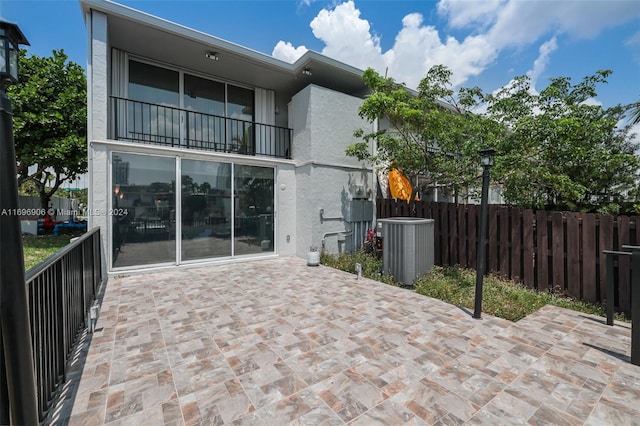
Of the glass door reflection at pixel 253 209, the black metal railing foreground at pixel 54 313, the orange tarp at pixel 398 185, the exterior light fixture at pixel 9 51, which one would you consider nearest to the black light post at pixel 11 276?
the exterior light fixture at pixel 9 51

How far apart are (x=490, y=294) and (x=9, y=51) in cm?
655

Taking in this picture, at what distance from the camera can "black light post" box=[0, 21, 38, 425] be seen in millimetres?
1399

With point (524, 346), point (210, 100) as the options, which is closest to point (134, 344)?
point (524, 346)

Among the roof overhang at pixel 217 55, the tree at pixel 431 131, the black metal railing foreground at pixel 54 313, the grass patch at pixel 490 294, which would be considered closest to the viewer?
the black metal railing foreground at pixel 54 313

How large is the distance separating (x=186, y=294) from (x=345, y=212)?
17.2ft

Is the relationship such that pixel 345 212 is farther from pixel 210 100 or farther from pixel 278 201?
pixel 210 100

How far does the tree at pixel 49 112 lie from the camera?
9.77m

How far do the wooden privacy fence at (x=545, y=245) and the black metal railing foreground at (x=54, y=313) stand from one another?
7367 mm

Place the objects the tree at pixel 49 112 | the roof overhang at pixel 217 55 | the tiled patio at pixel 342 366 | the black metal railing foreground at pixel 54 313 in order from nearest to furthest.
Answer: the black metal railing foreground at pixel 54 313 → the tiled patio at pixel 342 366 → the roof overhang at pixel 217 55 → the tree at pixel 49 112

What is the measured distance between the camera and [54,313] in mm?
2615

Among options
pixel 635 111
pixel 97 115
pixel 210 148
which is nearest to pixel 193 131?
pixel 210 148

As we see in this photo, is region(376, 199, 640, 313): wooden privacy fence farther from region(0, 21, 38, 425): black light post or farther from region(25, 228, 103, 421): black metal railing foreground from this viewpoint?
region(25, 228, 103, 421): black metal railing foreground

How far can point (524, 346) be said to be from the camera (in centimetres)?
339

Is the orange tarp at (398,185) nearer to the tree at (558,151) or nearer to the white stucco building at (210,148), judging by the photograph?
the white stucco building at (210,148)
